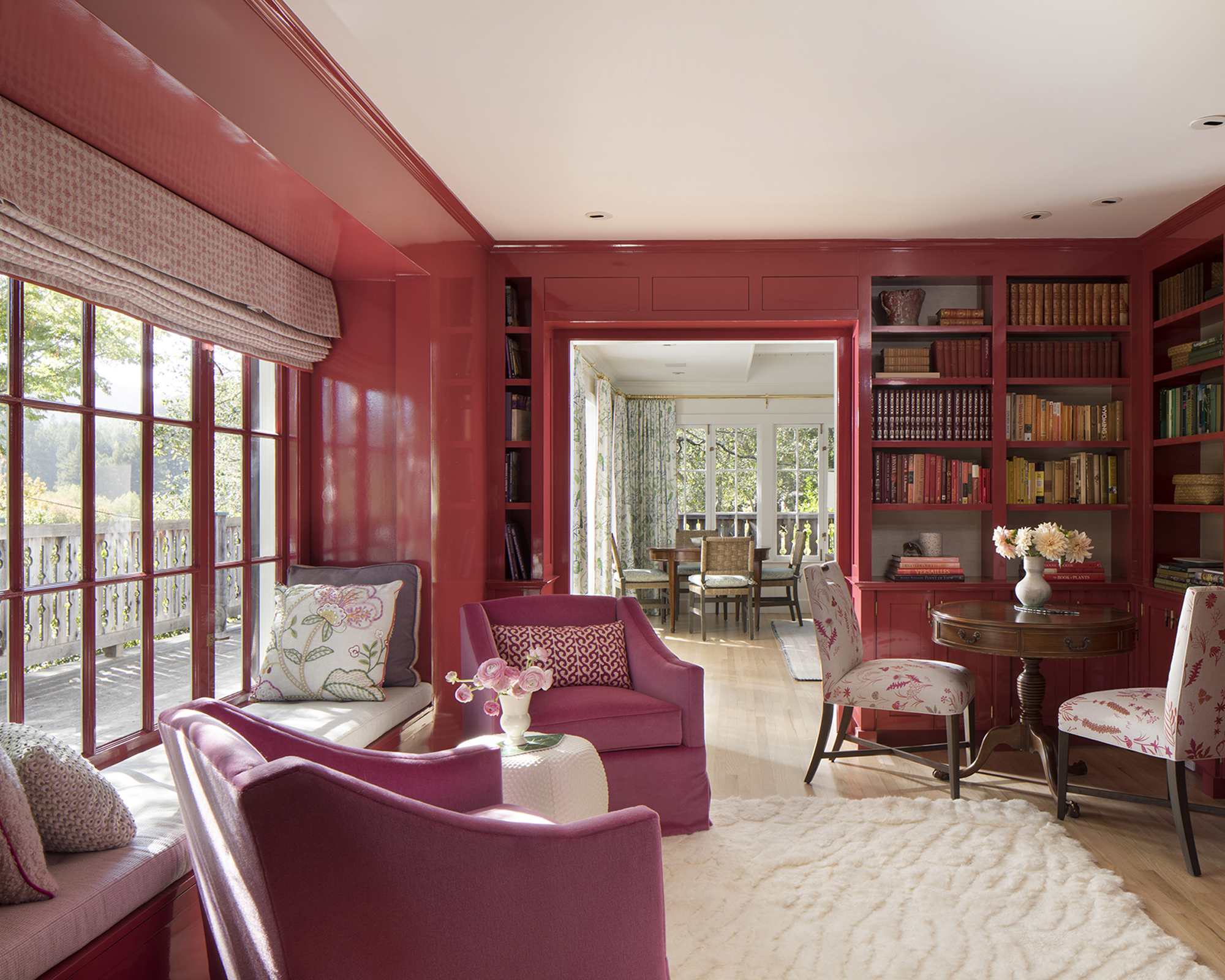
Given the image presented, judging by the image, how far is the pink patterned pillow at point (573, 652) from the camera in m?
3.28

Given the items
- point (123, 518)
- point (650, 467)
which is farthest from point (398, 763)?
point (650, 467)

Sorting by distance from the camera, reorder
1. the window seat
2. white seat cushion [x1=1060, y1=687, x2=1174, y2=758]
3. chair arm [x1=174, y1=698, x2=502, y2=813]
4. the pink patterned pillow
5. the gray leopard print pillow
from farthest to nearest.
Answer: the pink patterned pillow → white seat cushion [x1=1060, y1=687, x2=1174, y2=758] → chair arm [x1=174, y1=698, x2=502, y2=813] → the gray leopard print pillow → the window seat

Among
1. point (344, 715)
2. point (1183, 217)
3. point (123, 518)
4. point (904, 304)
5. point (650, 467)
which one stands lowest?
point (344, 715)

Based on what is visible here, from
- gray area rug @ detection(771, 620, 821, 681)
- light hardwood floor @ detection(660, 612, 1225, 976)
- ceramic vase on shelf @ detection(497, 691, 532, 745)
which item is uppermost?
ceramic vase on shelf @ detection(497, 691, 532, 745)

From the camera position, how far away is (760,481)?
28.9ft

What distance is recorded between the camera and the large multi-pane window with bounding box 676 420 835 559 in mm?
8758

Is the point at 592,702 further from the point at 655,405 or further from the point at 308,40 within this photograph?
the point at 655,405

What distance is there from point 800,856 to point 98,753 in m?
2.22

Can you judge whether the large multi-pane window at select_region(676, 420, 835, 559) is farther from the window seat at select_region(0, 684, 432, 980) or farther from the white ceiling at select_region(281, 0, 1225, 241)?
the window seat at select_region(0, 684, 432, 980)

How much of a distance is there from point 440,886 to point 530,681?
1205 millimetres

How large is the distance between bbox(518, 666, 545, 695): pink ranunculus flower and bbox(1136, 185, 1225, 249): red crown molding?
11.0ft

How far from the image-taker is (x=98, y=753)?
2438mm

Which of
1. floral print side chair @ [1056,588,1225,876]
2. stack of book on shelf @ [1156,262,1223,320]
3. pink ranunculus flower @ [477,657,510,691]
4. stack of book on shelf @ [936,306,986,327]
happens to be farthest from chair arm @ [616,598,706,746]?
stack of book on shelf @ [1156,262,1223,320]

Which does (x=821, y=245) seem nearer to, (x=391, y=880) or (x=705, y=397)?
(x=391, y=880)
